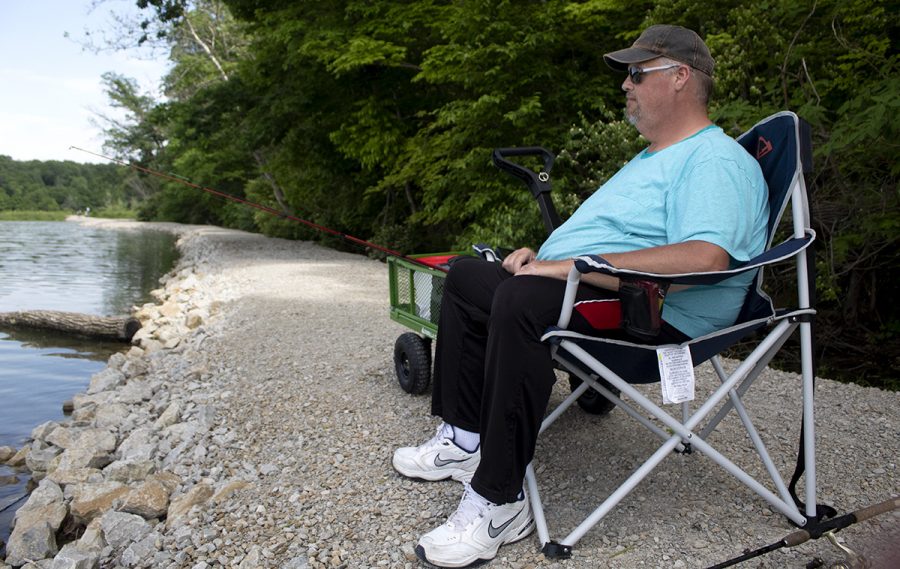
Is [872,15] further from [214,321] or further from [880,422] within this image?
[214,321]

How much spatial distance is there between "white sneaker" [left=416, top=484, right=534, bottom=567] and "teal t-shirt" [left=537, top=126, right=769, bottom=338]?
816 mm

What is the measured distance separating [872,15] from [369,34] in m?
8.90

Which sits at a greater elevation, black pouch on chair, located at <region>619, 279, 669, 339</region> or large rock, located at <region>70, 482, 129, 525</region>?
black pouch on chair, located at <region>619, 279, 669, 339</region>

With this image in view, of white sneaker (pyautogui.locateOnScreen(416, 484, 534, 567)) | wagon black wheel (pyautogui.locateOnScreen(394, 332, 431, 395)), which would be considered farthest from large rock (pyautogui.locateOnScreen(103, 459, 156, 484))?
white sneaker (pyautogui.locateOnScreen(416, 484, 534, 567))

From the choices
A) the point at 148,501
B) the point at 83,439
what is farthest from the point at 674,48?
the point at 83,439

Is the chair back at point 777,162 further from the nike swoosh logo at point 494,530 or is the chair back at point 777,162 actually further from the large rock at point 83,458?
the large rock at point 83,458

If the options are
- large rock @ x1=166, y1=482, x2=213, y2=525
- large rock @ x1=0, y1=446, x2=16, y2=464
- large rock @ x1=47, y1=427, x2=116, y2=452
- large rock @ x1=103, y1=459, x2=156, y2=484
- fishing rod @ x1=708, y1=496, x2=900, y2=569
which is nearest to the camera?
fishing rod @ x1=708, y1=496, x2=900, y2=569

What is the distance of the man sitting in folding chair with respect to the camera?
2031 mm

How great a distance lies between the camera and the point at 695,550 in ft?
7.16

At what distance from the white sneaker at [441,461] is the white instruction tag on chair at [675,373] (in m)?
0.88

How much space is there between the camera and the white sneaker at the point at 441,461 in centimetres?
268

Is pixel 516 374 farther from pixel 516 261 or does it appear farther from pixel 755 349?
pixel 755 349

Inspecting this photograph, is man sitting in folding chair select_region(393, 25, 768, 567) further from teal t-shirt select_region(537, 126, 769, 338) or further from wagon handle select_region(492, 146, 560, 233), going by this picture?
wagon handle select_region(492, 146, 560, 233)

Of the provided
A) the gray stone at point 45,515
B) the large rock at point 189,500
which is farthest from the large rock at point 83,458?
the large rock at point 189,500
